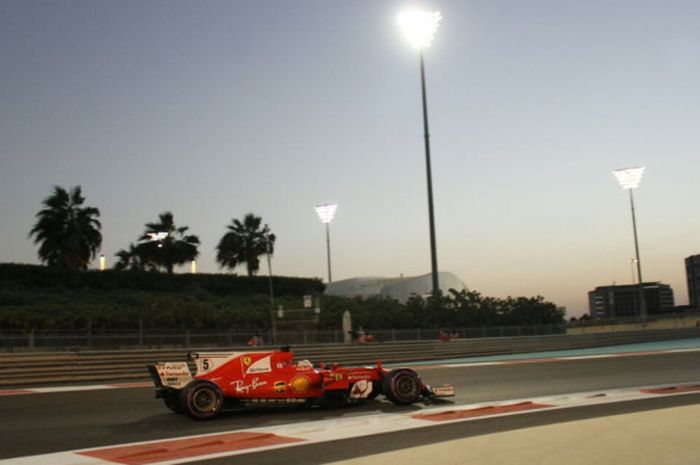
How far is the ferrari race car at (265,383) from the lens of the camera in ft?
38.9

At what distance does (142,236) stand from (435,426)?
6136cm

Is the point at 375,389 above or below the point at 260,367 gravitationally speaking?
below

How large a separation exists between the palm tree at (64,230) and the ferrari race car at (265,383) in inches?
1785

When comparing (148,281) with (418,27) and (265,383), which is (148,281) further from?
(265,383)

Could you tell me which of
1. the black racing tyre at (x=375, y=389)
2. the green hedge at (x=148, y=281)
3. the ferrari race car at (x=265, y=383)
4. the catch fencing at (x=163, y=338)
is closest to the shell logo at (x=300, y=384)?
the ferrari race car at (x=265, y=383)

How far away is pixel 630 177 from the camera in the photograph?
2208 inches

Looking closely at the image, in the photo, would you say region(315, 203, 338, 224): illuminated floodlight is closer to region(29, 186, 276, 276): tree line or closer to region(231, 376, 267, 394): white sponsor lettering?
region(29, 186, 276, 276): tree line

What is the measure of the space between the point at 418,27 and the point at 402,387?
29541mm

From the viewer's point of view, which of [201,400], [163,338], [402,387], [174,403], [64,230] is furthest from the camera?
[64,230]

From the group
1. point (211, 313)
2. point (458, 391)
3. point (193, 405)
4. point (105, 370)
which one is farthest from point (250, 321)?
point (193, 405)

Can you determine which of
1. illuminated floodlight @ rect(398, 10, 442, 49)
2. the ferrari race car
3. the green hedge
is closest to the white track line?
the ferrari race car

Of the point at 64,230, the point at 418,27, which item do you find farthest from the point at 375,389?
the point at 64,230

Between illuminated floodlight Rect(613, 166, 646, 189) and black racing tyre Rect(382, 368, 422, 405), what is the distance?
47075 millimetres

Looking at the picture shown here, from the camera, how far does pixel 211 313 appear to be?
37031 mm
